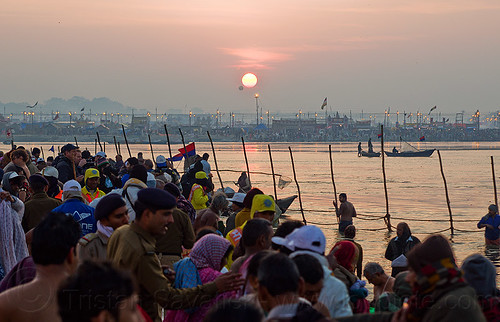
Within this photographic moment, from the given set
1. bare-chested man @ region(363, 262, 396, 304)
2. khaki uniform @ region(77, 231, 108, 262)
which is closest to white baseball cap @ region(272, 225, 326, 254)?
khaki uniform @ region(77, 231, 108, 262)

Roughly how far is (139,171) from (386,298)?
11.1 ft

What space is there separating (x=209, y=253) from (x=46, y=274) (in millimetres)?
1644

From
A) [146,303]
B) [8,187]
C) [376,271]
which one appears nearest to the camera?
[146,303]

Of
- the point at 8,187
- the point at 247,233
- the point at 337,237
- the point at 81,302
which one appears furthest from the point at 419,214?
the point at 81,302

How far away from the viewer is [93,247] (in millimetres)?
5332

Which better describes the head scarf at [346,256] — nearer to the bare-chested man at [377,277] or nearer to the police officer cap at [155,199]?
the bare-chested man at [377,277]

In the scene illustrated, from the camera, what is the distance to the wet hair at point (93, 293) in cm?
274

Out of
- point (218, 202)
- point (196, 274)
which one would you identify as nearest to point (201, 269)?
point (196, 274)

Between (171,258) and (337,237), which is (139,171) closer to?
(171,258)

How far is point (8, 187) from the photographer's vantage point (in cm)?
902

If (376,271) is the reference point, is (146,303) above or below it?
above

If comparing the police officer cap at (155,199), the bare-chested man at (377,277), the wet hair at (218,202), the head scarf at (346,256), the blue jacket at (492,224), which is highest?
the police officer cap at (155,199)

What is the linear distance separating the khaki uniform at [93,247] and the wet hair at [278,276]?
6.88 feet

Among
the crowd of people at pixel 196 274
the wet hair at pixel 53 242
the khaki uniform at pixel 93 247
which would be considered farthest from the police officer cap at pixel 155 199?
the wet hair at pixel 53 242
